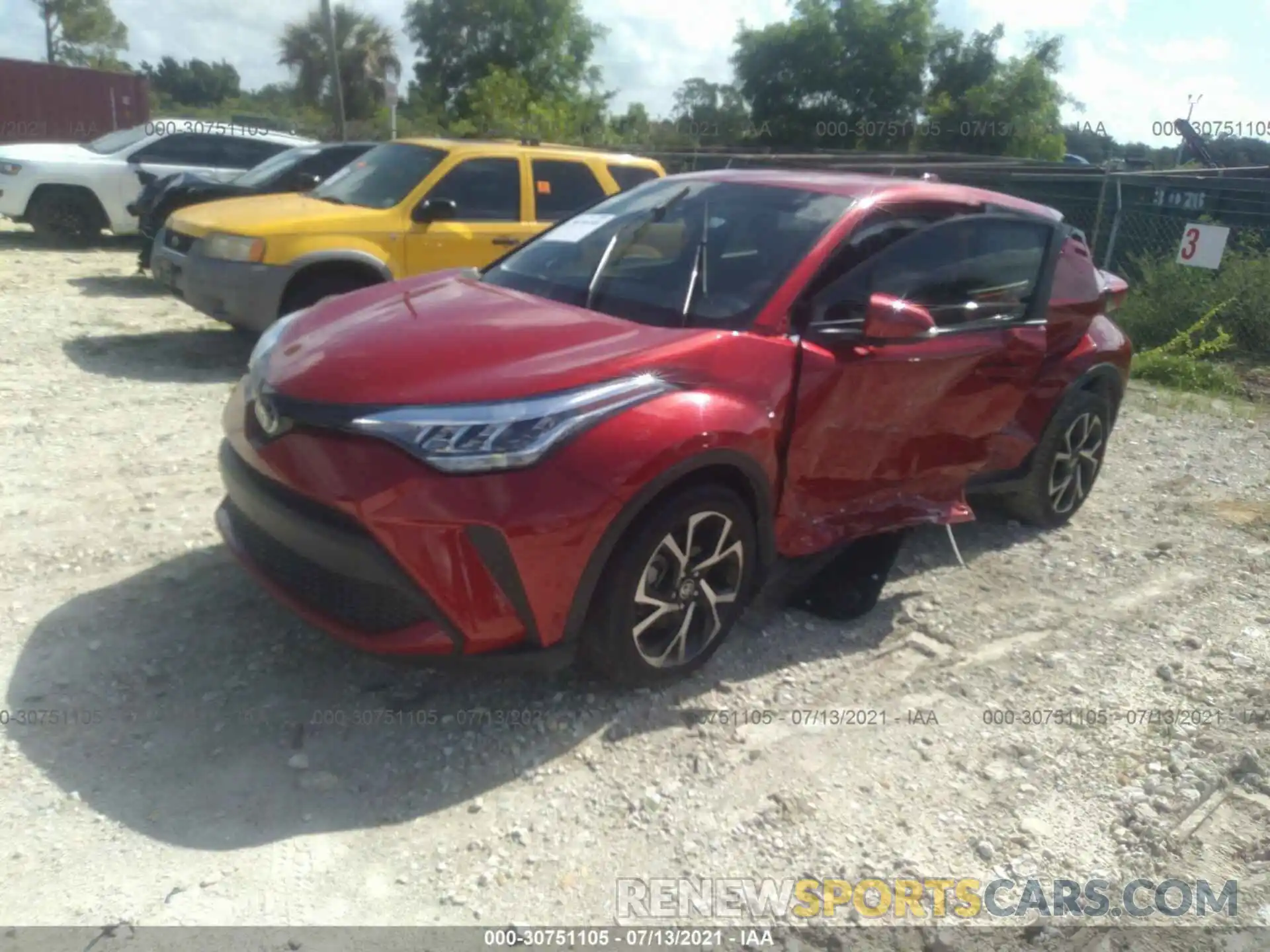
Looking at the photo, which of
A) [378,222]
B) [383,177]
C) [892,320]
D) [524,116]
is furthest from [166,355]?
[524,116]

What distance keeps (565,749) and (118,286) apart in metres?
9.14

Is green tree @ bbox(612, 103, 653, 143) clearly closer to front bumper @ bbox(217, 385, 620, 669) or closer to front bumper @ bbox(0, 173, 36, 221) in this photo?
front bumper @ bbox(0, 173, 36, 221)

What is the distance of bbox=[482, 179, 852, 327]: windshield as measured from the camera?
12.8ft

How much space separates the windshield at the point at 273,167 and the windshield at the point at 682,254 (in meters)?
6.56

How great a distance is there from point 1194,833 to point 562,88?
42.4 metres

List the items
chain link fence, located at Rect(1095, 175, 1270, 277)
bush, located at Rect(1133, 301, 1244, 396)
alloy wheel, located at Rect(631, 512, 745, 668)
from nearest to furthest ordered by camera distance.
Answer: alloy wheel, located at Rect(631, 512, 745, 668)
bush, located at Rect(1133, 301, 1244, 396)
chain link fence, located at Rect(1095, 175, 1270, 277)

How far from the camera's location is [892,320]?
3.82 meters

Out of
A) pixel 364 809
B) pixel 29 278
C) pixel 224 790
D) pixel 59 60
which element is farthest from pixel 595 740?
pixel 59 60

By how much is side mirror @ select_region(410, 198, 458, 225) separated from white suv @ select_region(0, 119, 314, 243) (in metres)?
5.30

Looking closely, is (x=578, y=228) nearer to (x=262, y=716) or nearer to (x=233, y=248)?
(x=262, y=716)

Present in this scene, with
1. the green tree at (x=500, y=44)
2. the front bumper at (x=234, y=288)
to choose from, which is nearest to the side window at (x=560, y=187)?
the front bumper at (x=234, y=288)

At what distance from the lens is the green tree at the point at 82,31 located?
45.0 m

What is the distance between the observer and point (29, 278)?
1067cm

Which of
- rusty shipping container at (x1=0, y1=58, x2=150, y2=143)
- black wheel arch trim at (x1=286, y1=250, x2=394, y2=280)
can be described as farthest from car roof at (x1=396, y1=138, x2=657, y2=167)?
rusty shipping container at (x1=0, y1=58, x2=150, y2=143)
